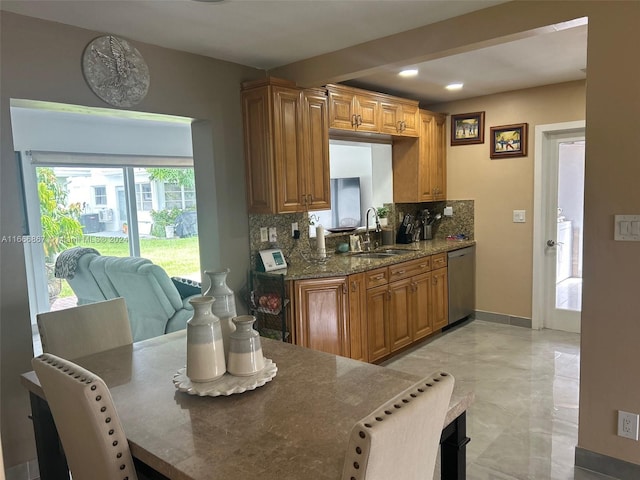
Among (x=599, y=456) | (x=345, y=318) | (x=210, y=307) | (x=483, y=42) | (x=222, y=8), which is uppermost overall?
(x=222, y=8)

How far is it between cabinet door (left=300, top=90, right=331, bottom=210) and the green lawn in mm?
2632

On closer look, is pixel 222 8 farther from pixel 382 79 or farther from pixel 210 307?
pixel 382 79

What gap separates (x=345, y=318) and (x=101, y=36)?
2.52 m

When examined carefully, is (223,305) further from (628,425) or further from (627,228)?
(628,425)

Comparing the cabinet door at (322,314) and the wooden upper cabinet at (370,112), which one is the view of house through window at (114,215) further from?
the cabinet door at (322,314)

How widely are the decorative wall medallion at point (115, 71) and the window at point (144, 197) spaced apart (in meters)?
→ 3.45

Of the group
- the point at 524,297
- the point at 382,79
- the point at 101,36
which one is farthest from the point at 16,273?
the point at 524,297

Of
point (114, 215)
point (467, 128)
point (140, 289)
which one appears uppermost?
point (467, 128)

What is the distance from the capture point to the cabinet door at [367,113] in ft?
13.5

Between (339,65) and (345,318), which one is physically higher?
(339,65)

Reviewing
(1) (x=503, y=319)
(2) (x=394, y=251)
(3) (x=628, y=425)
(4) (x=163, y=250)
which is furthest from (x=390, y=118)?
(4) (x=163, y=250)

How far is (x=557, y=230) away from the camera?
4.78 m

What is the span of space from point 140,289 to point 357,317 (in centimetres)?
198

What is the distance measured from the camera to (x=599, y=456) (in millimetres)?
2373
